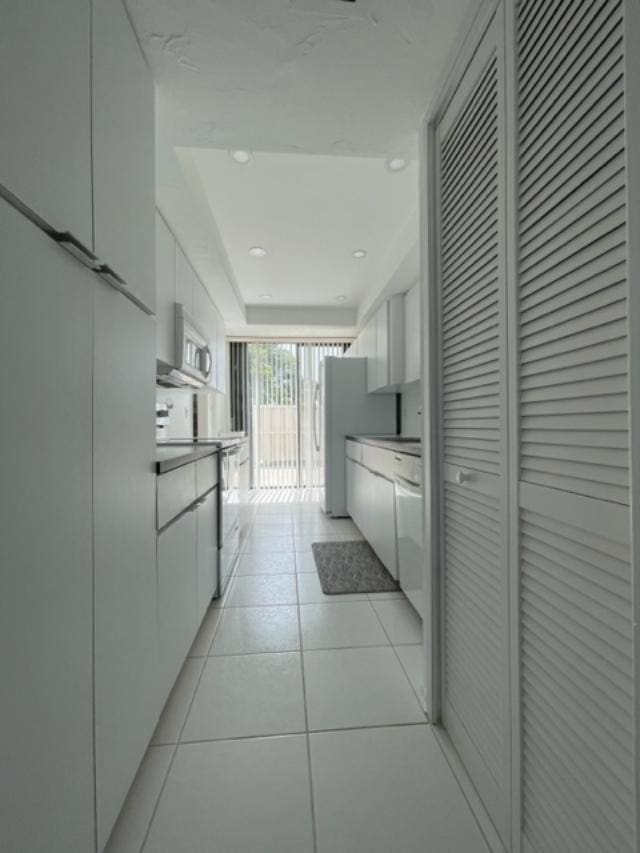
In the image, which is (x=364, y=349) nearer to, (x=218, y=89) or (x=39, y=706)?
(x=218, y=89)

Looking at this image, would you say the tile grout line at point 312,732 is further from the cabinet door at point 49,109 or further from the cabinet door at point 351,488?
the cabinet door at point 351,488

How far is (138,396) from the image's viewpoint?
3.84ft

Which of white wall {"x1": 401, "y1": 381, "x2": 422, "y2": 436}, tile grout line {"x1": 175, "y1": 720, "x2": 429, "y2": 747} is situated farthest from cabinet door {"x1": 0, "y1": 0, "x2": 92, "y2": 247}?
white wall {"x1": 401, "y1": 381, "x2": 422, "y2": 436}

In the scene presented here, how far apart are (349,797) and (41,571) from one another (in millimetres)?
1068

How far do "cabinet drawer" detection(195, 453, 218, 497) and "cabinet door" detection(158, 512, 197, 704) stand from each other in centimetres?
18

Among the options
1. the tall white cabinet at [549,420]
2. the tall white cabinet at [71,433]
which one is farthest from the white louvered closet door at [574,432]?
the tall white cabinet at [71,433]

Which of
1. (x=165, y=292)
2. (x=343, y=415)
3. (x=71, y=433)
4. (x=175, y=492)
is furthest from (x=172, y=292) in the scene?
(x=343, y=415)

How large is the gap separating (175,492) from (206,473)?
1.90ft

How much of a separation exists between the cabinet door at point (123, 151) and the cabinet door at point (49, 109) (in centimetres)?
6

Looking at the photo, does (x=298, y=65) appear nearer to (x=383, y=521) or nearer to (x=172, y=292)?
(x=172, y=292)

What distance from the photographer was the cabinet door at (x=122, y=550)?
89cm

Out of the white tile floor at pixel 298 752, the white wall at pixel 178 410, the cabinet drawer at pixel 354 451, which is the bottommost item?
the white tile floor at pixel 298 752

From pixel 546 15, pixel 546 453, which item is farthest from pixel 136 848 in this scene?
pixel 546 15

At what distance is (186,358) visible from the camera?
2.47m
